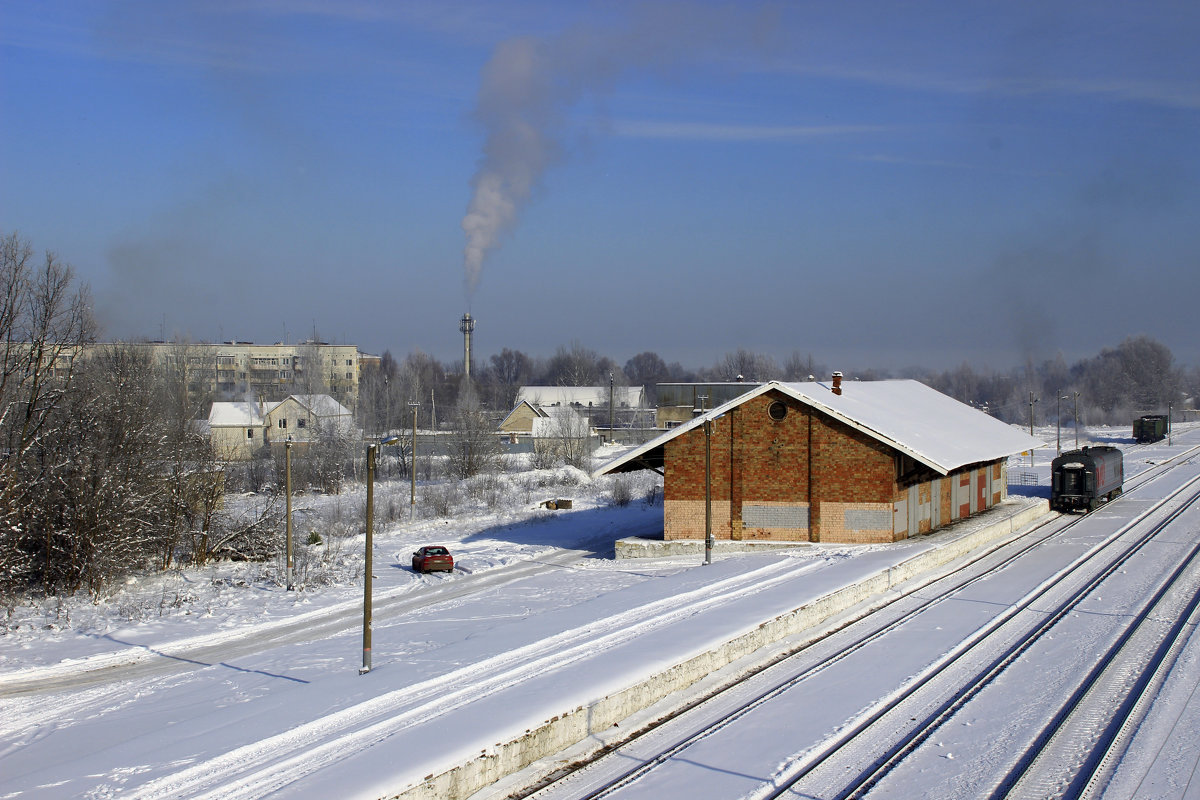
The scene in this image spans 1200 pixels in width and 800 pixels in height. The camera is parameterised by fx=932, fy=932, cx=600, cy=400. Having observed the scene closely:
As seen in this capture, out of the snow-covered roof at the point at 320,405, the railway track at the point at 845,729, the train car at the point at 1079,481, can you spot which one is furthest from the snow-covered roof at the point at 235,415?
the railway track at the point at 845,729

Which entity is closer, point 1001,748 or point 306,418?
point 1001,748

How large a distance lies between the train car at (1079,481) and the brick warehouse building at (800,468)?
32.1 feet

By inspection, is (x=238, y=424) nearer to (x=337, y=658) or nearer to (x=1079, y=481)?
(x=1079, y=481)

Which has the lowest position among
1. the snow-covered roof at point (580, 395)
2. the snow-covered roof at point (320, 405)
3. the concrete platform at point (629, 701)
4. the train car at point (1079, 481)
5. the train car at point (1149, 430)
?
the concrete platform at point (629, 701)

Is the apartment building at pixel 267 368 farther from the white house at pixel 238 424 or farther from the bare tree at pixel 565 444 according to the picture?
the bare tree at pixel 565 444

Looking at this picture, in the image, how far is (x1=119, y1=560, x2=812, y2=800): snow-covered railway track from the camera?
386 inches

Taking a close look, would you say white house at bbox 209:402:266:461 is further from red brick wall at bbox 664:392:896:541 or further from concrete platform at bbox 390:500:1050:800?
concrete platform at bbox 390:500:1050:800

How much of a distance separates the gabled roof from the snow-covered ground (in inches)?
138

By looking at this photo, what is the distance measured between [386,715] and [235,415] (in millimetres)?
74384

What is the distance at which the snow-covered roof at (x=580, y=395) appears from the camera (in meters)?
116

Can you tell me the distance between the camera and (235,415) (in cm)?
8062

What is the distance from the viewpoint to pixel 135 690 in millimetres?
16984

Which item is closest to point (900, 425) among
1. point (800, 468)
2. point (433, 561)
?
point (800, 468)

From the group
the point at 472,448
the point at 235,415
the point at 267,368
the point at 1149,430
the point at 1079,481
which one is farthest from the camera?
the point at 267,368
